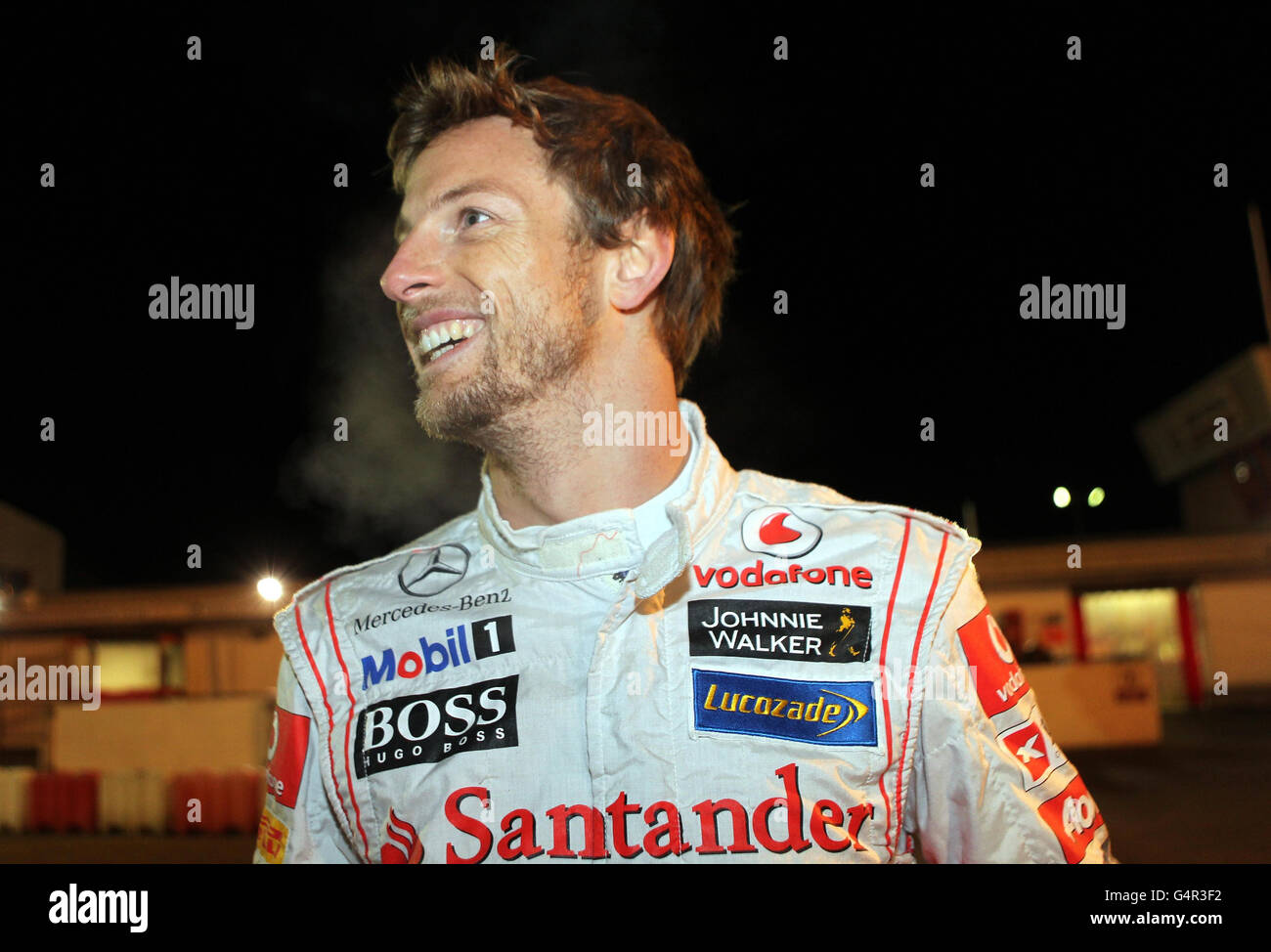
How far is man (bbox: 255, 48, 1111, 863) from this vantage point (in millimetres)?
1933

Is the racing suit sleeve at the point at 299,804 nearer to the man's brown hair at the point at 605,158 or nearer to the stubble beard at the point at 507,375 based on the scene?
the stubble beard at the point at 507,375

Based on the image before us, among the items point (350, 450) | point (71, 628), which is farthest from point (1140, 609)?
point (71, 628)

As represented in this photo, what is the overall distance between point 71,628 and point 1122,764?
18.7m

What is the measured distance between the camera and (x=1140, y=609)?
60.1 ft

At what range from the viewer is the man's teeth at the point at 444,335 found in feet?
6.91

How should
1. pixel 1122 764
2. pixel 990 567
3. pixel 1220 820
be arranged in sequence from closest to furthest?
pixel 1220 820
pixel 1122 764
pixel 990 567

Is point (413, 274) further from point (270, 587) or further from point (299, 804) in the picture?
point (270, 587)

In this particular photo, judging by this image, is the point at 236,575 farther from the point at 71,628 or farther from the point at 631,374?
the point at 631,374

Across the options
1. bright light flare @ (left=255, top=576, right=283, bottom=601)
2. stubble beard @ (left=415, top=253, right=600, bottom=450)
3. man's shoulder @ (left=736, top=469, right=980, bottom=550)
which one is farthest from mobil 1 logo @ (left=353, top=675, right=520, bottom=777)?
bright light flare @ (left=255, top=576, right=283, bottom=601)

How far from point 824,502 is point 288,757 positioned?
140 centimetres

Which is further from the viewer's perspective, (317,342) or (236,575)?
(236,575)

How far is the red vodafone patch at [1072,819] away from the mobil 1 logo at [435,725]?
3.83 feet

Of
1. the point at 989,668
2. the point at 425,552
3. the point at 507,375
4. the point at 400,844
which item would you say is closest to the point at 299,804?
the point at 400,844

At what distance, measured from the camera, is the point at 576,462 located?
2201 mm
